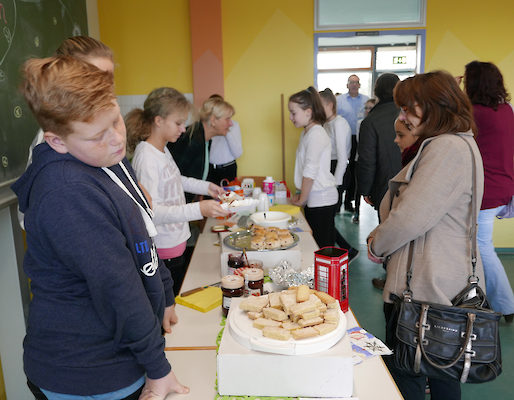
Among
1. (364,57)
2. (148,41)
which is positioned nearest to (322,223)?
(148,41)

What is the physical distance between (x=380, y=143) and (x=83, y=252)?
2.48m

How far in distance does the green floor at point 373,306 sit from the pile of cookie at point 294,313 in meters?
1.61

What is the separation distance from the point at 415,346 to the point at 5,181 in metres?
1.91

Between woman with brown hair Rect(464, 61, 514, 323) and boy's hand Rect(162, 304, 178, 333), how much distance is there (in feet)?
6.76

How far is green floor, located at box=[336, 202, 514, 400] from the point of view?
2.27 meters

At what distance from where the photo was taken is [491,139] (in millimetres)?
2637

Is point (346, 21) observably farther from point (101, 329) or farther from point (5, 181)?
point (101, 329)

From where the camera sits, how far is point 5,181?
2.04m

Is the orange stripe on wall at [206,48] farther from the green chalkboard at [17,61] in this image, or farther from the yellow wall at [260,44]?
the green chalkboard at [17,61]

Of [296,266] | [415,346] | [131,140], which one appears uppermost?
[131,140]

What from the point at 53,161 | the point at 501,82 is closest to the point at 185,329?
the point at 53,161

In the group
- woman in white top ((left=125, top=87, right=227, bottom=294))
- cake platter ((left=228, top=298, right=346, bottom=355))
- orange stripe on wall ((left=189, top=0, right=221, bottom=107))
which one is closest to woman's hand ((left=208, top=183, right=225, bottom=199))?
woman in white top ((left=125, top=87, right=227, bottom=294))

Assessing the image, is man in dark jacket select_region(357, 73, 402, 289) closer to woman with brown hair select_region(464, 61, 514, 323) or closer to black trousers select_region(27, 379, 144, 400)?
woman with brown hair select_region(464, 61, 514, 323)

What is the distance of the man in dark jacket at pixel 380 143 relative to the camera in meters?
2.96
